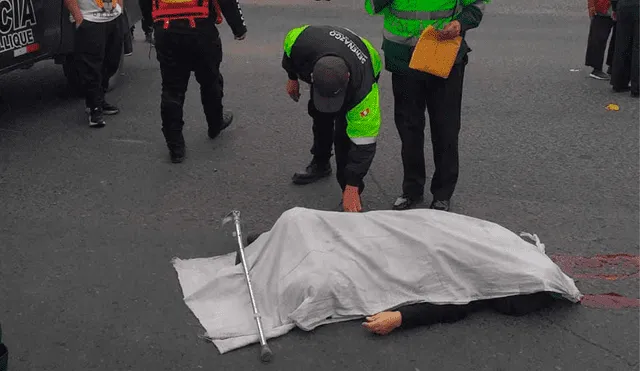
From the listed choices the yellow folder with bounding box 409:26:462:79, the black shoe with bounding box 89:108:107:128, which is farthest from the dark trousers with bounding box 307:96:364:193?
the black shoe with bounding box 89:108:107:128

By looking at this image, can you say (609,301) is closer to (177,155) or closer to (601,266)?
(601,266)

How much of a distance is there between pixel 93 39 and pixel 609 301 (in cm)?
422

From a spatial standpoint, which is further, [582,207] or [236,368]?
[582,207]

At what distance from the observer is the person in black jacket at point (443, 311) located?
3.56 m

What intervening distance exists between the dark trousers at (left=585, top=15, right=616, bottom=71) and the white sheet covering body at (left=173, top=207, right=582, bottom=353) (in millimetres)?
4300

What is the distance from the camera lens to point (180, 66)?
5.50m

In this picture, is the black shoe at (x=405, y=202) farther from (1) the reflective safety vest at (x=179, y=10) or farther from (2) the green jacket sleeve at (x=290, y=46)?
(1) the reflective safety vest at (x=179, y=10)

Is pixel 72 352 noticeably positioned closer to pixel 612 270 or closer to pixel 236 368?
pixel 236 368

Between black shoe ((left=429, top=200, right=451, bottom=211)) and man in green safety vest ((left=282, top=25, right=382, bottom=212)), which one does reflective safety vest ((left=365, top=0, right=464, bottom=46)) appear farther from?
black shoe ((left=429, top=200, right=451, bottom=211))

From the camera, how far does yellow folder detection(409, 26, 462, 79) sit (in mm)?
4395

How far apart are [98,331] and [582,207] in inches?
114

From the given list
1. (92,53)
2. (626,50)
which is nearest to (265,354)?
(92,53)

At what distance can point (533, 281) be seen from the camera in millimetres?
3619

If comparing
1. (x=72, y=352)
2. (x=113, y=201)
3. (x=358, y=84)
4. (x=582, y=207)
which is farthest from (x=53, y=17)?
(x=582, y=207)
